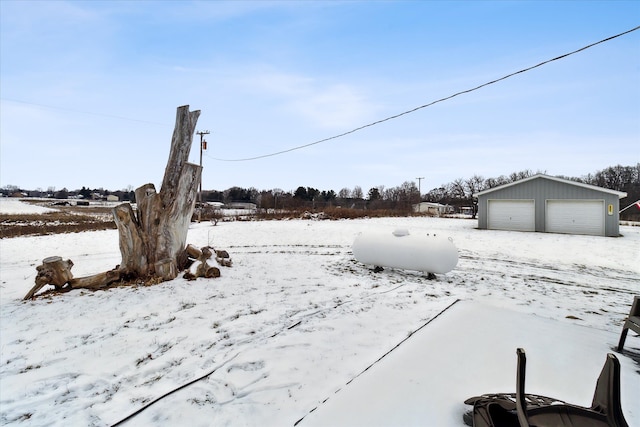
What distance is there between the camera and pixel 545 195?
16969 mm

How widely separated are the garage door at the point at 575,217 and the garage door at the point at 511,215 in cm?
79

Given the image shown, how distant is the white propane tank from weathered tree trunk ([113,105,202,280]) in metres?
4.36

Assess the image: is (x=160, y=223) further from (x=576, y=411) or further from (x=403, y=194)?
(x=403, y=194)

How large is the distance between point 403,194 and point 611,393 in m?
60.1

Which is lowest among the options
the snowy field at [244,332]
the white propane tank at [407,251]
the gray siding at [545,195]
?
the snowy field at [244,332]

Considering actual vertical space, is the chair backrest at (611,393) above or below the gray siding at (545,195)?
below

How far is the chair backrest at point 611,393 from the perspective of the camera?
4.56ft

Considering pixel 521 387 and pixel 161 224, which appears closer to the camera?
pixel 521 387

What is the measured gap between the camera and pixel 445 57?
29.8 ft

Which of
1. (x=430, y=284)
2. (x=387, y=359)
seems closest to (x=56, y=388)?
(x=387, y=359)

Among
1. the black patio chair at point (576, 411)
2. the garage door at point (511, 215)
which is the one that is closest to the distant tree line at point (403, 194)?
the garage door at point (511, 215)

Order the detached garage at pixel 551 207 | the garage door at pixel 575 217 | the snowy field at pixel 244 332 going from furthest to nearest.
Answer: the garage door at pixel 575 217
the detached garage at pixel 551 207
the snowy field at pixel 244 332

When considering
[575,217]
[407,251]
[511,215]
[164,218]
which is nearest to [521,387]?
[407,251]

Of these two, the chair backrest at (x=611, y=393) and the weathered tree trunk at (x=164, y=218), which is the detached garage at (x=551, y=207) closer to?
the weathered tree trunk at (x=164, y=218)
